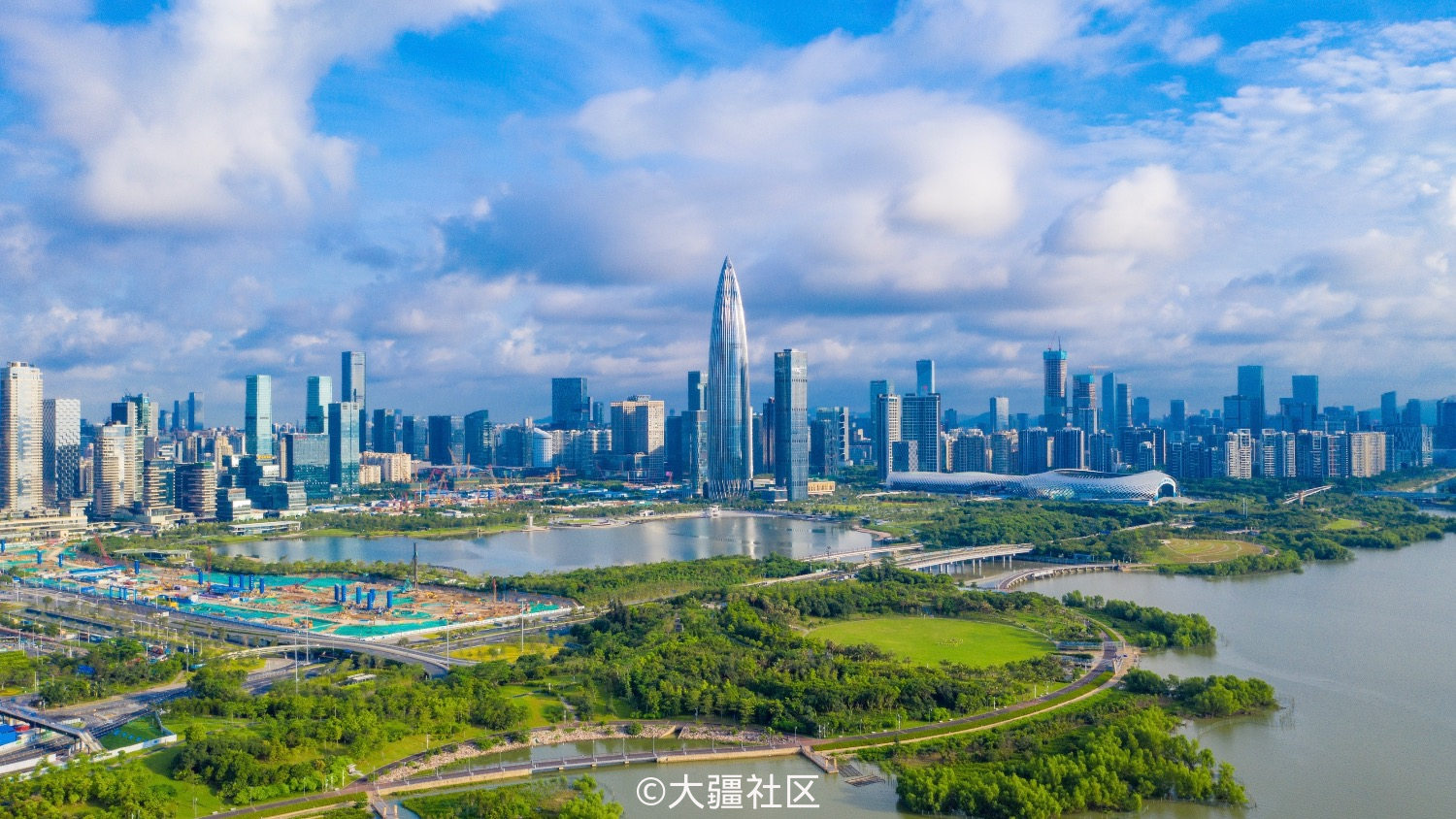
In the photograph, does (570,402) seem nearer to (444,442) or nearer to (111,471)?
(444,442)

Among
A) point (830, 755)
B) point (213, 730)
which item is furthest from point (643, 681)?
point (213, 730)

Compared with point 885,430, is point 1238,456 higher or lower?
lower

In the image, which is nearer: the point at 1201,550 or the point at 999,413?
the point at 1201,550

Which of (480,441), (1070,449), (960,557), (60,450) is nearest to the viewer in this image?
(960,557)

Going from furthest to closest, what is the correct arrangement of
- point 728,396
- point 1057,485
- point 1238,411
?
point 1238,411 → point 728,396 → point 1057,485

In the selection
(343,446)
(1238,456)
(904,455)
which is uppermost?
(343,446)

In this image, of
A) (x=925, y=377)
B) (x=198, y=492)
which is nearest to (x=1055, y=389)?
(x=925, y=377)

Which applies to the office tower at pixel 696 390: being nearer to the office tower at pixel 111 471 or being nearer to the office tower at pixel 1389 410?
the office tower at pixel 111 471
